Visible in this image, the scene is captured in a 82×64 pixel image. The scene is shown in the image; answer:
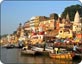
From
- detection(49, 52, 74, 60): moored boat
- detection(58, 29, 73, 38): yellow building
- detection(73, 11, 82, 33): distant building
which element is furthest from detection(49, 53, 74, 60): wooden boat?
detection(58, 29, 73, 38): yellow building

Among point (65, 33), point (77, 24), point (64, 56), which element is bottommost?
point (64, 56)

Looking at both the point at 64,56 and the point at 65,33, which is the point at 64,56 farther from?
the point at 65,33

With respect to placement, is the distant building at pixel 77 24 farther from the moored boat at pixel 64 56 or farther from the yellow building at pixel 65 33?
the moored boat at pixel 64 56

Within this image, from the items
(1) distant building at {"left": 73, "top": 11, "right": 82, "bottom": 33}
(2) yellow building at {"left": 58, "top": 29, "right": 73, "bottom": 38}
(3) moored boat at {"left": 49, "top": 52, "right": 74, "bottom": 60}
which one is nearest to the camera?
(3) moored boat at {"left": 49, "top": 52, "right": 74, "bottom": 60}

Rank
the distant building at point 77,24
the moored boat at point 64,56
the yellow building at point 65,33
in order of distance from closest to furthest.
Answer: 1. the moored boat at point 64,56
2. the distant building at point 77,24
3. the yellow building at point 65,33

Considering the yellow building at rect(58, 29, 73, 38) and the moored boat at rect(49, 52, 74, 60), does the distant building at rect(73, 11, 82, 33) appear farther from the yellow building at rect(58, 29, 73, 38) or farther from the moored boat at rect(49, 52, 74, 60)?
the moored boat at rect(49, 52, 74, 60)

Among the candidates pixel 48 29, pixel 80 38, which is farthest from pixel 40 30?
pixel 80 38

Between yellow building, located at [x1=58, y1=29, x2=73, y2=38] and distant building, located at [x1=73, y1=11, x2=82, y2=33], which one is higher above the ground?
distant building, located at [x1=73, y1=11, x2=82, y2=33]

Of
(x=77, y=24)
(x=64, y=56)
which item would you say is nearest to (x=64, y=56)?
(x=64, y=56)

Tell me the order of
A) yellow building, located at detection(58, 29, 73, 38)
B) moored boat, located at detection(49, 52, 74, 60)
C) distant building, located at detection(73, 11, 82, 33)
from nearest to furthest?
moored boat, located at detection(49, 52, 74, 60), distant building, located at detection(73, 11, 82, 33), yellow building, located at detection(58, 29, 73, 38)

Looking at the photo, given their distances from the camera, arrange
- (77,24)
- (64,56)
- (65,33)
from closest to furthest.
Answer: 1. (64,56)
2. (77,24)
3. (65,33)

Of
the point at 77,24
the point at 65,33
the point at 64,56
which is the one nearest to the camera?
the point at 64,56

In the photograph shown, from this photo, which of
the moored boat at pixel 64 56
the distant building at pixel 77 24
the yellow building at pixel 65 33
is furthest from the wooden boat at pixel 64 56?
the yellow building at pixel 65 33

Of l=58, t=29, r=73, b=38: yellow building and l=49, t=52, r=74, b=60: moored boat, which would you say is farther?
l=58, t=29, r=73, b=38: yellow building
